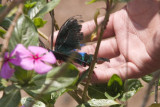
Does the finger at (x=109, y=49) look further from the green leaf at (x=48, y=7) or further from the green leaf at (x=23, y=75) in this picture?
the green leaf at (x=23, y=75)

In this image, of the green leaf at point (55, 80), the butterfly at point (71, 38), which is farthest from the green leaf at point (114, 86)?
the green leaf at point (55, 80)

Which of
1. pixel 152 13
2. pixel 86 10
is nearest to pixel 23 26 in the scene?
pixel 152 13

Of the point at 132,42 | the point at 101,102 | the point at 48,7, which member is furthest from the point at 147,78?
the point at 48,7

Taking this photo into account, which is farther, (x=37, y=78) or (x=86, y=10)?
(x=86, y=10)

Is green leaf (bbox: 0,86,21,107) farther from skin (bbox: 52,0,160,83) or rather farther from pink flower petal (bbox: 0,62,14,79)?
skin (bbox: 52,0,160,83)

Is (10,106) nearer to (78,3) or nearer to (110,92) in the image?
(110,92)

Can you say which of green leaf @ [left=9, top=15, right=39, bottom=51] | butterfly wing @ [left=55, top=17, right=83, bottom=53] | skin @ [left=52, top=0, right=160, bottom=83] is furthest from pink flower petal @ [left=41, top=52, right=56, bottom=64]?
skin @ [left=52, top=0, right=160, bottom=83]

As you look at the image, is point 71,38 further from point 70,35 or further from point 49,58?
point 49,58
